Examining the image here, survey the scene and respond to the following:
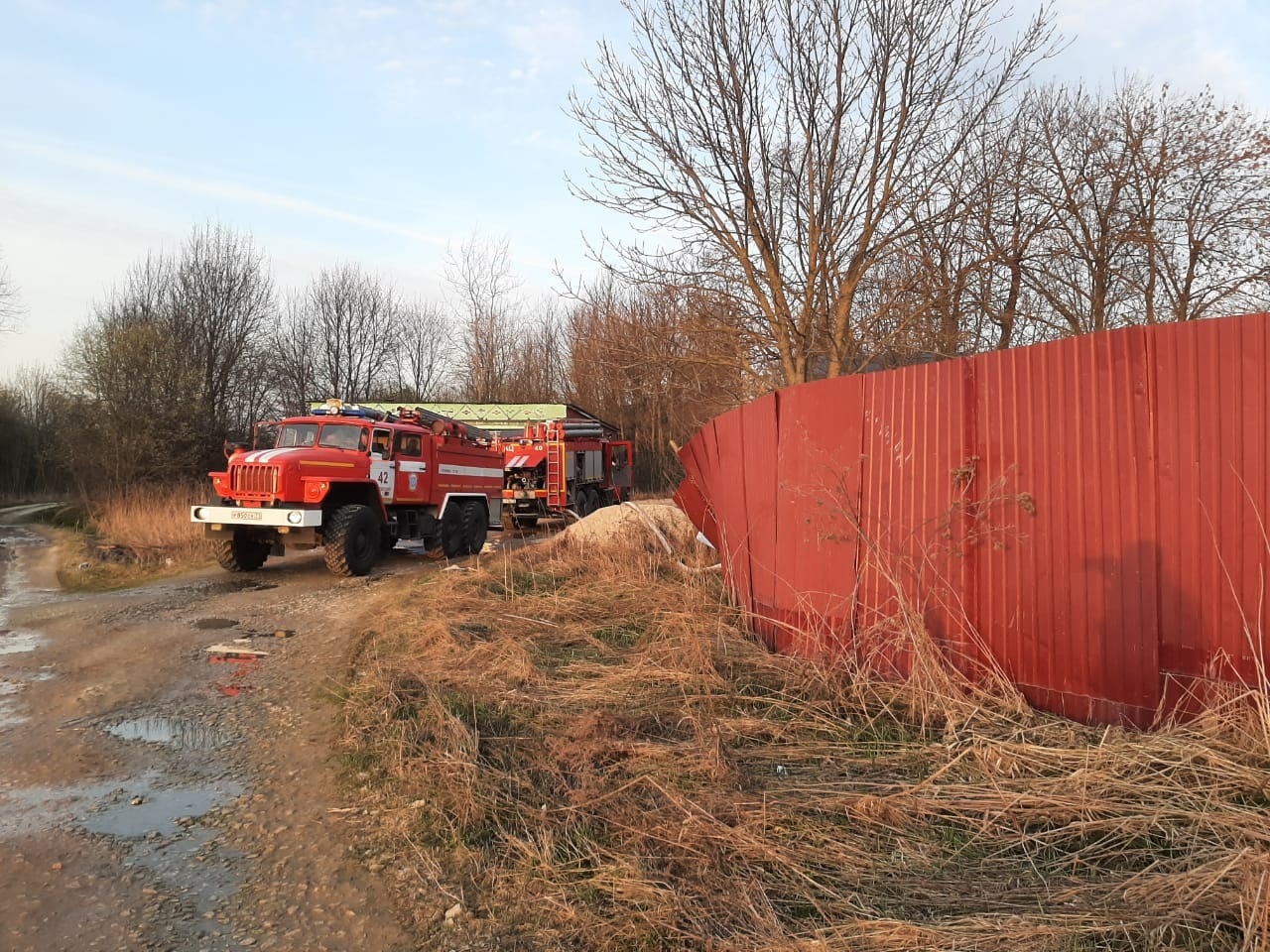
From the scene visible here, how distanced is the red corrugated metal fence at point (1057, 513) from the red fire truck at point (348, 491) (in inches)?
293

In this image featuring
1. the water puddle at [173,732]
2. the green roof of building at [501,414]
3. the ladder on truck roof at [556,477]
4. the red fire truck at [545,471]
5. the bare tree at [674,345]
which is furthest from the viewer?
the green roof of building at [501,414]

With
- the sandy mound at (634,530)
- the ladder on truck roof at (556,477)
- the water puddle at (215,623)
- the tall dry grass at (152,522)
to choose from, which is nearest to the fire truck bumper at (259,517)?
the water puddle at (215,623)

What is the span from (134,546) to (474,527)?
18.5 feet

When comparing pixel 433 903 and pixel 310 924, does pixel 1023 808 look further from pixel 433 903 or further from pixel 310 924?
pixel 310 924

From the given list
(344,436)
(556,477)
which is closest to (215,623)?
(344,436)

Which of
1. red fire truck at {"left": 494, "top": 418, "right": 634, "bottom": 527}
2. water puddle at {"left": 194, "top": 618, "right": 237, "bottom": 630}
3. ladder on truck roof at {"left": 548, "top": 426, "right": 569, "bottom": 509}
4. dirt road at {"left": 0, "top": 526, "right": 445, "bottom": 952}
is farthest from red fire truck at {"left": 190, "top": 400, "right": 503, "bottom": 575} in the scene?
ladder on truck roof at {"left": 548, "top": 426, "right": 569, "bottom": 509}

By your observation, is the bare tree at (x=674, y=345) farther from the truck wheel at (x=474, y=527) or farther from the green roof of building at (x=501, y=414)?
the green roof of building at (x=501, y=414)

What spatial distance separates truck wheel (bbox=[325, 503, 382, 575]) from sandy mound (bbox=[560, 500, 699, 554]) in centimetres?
273

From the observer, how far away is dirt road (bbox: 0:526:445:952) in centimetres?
284

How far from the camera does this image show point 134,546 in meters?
13.5

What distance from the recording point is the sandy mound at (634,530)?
10.4 m

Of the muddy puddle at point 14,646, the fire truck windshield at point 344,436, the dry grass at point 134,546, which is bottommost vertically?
the muddy puddle at point 14,646

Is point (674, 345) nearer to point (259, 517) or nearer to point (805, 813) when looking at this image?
point (259, 517)

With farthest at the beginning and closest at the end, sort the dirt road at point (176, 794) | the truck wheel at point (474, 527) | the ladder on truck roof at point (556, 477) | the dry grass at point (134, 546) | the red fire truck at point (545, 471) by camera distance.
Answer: the ladder on truck roof at point (556, 477) < the red fire truck at point (545, 471) < the truck wheel at point (474, 527) < the dry grass at point (134, 546) < the dirt road at point (176, 794)
